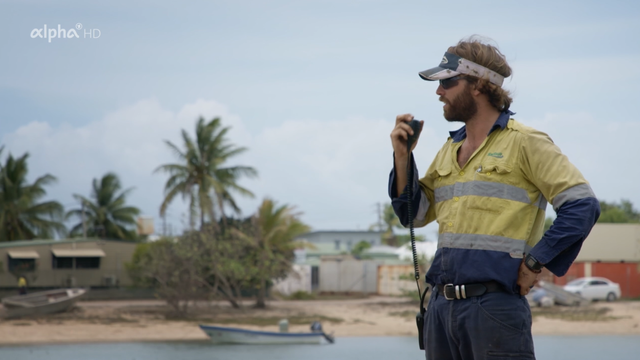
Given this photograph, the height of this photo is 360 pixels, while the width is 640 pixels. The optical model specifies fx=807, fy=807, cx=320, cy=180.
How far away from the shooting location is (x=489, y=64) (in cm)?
299

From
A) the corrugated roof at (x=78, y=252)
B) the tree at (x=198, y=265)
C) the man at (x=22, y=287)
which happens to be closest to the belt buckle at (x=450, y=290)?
the tree at (x=198, y=265)

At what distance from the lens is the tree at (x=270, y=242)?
2816 cm

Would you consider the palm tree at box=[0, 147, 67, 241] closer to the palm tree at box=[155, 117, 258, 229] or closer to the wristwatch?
the palm tree at box=[155, 117, 258, 229]

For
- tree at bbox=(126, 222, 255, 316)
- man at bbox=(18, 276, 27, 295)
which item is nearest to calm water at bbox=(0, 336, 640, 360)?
tree at bbox=(126, 222, 255, 316)

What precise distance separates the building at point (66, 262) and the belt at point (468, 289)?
105 ft

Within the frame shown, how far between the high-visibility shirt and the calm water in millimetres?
14244

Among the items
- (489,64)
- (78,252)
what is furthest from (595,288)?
(489,64)

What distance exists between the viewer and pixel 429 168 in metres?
3.21

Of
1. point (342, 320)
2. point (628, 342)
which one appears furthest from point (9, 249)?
point (628, 342)

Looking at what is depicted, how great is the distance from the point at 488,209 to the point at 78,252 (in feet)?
108

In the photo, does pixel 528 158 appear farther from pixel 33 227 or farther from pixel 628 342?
pixel 33 227

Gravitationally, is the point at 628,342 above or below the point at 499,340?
below

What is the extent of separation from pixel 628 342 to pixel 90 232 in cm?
2922

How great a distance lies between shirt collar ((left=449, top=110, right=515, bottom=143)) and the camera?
2.98 metres
